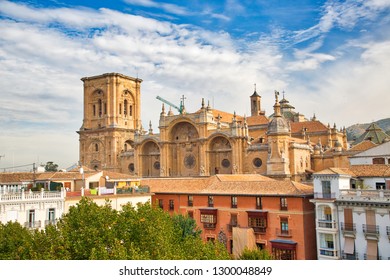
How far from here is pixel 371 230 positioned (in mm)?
12430

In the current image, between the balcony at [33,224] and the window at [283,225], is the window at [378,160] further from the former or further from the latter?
the balcony at [33,224]

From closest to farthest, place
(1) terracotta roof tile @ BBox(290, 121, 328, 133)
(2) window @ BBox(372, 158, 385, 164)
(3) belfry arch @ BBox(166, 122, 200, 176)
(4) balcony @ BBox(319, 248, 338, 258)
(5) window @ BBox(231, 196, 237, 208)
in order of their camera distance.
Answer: (4) balcony @ BBox(319, 248, 338, 258), (5) window @ BBox(231, 196, 237, 208), (2) window @ BBox(372, 158, 385, 164), (3) belfry arch @ BBox(166, 122, 200, 176), (1) terracotta roof tile @ BBox(290, 121, 328, 133)

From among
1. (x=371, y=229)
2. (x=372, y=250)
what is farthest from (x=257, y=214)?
(x=372, y=250)

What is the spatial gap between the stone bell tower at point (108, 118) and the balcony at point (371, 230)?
23.2 meters

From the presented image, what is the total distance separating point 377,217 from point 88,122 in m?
27.6

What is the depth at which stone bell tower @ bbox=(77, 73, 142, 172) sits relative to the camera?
3388cm

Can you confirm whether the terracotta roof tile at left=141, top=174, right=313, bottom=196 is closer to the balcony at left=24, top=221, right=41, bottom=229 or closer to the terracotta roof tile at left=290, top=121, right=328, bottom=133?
the balcony at left=24, top=221, right=41, bottom=229

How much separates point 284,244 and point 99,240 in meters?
8.27

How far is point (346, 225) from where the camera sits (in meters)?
13.3

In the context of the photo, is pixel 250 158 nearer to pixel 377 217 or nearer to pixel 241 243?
pixel 241 243

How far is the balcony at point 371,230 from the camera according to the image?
477 inches

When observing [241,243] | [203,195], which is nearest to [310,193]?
[241,243]

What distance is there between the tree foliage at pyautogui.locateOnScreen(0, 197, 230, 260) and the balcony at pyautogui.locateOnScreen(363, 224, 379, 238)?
4.95 metres

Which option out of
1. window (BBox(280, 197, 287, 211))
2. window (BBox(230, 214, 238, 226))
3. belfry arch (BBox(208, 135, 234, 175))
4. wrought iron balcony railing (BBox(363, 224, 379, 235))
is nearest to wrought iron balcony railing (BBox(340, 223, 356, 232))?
wrought iron balcony railing (BBox(363, 224, 379, 235))
